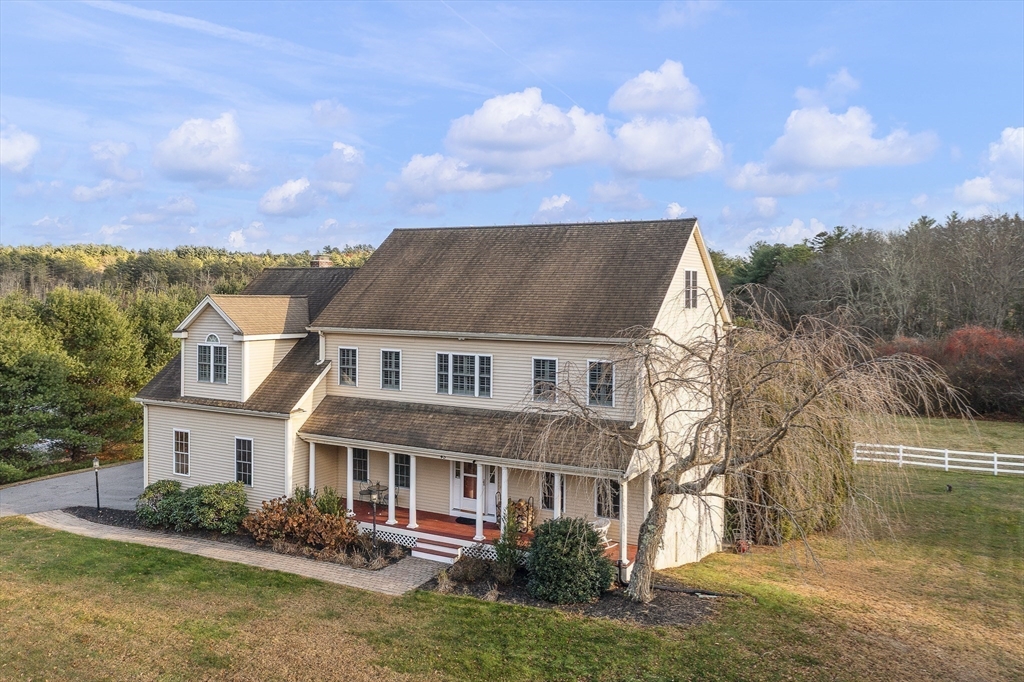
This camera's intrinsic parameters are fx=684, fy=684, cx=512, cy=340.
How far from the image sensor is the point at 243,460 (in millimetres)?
20281

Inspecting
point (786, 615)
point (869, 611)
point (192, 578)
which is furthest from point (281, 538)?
point (869, 611)

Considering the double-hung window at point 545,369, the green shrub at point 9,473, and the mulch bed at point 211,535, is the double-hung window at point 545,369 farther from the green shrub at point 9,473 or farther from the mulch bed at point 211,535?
the green shrub at point 9,473

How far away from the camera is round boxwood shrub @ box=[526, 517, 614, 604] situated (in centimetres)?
1426

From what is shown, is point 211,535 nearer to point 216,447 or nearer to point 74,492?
point 216,447

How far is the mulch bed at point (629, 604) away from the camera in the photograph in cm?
1323

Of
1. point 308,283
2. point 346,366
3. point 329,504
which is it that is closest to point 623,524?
point 329,504

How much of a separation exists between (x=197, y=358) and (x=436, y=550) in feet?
33.3

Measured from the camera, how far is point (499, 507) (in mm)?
18500

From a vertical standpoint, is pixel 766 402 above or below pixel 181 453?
above

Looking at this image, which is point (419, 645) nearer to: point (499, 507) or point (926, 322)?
point (499, 507)

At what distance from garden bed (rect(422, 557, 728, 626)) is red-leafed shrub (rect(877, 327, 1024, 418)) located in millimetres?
24854

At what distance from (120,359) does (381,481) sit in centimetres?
1685

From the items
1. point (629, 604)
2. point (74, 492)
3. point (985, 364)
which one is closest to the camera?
point (629, 604)

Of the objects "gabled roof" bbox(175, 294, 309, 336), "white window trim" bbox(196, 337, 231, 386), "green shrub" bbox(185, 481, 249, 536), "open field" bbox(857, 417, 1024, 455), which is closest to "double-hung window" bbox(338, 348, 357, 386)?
"gabled roof" bbox(175, 294, 309, 336)
